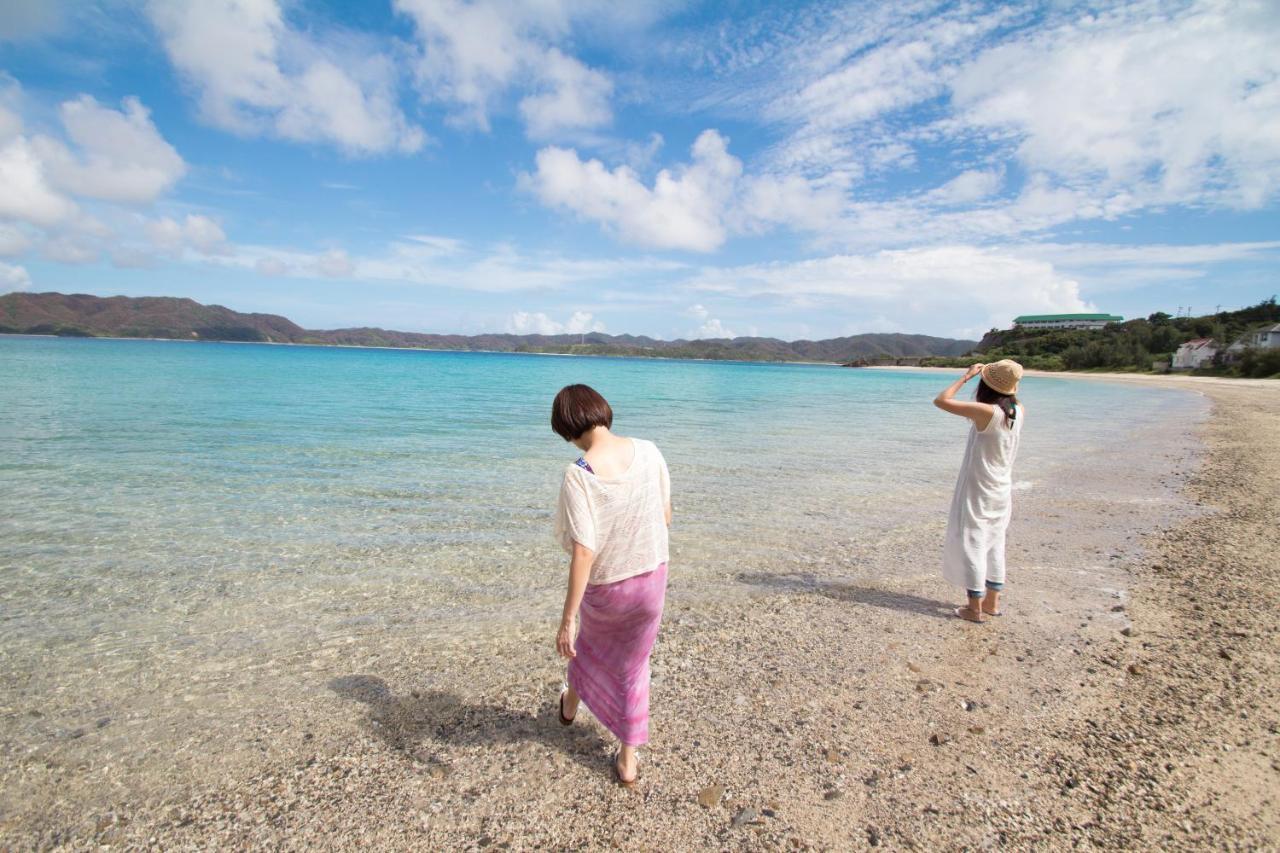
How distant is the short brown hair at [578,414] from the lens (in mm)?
3055

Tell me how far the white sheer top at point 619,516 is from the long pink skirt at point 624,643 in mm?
97

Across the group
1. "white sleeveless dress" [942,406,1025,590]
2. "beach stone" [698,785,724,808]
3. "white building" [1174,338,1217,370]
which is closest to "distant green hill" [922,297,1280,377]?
"white building" [1174,338,1217,370]

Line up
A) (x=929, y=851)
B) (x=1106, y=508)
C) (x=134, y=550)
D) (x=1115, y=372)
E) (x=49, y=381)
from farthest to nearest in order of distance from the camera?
(x=1115, y=372) → (x=49, y=381) → (x=1106, y=508) → (x=134, y=550) → (x=929, y=851)

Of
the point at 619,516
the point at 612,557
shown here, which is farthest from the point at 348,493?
the point at 619,516

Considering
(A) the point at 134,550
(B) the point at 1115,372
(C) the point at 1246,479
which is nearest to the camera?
(A) the point at 134,550

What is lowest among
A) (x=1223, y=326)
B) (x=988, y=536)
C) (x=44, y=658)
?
(x=44, y=658)

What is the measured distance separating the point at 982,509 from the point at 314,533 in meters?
8.27

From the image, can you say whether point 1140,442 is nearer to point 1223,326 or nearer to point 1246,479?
point 1246,479

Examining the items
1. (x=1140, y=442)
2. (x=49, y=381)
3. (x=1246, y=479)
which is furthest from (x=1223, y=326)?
(x=49, y=381)

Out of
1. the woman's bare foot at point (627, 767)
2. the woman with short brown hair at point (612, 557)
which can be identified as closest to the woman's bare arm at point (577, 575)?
the woman with short brown hair at point (612, 557)

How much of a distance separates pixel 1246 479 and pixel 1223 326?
14518 centimetres

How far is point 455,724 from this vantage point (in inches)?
155

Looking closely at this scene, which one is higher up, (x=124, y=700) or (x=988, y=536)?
(x=988, y=536)

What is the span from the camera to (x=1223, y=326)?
114 meters
